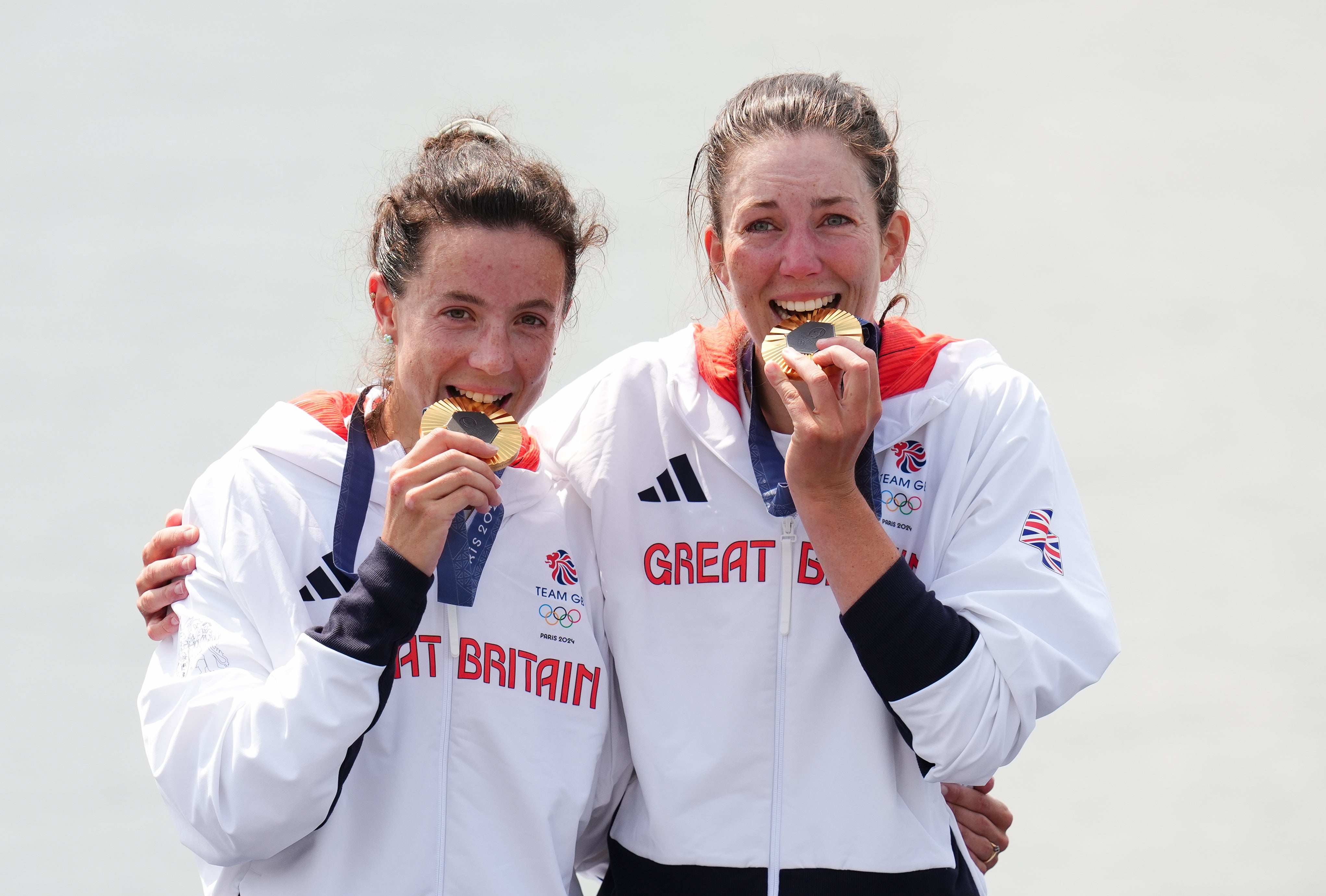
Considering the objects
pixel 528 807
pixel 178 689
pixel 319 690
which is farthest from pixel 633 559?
pixel 178 689

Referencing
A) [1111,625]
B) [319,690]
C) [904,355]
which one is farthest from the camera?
[904,355]

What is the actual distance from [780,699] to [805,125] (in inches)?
44.7

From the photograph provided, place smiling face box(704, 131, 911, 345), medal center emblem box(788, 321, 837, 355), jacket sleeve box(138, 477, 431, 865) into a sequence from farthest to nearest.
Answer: smiling face box(704, 131, 911, 345), medal center emblem box(788, 321, 837, 355), jacket sleeve box(138, 477, 431, 865)

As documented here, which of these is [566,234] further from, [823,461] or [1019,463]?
[1019,463]

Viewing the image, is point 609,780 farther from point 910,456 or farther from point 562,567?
point 910,456

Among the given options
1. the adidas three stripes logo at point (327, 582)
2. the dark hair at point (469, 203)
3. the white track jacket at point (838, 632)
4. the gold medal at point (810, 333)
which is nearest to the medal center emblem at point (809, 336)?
the gold medal at point (810, 333)

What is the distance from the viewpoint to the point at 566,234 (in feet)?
9.60

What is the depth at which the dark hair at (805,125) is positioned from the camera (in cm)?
280

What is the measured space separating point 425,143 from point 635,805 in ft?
4.82

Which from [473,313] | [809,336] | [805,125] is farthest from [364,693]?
[805,125]

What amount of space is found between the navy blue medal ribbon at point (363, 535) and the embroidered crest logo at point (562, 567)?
0.14 meters

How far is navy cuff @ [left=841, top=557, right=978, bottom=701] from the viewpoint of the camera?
96.3 inches

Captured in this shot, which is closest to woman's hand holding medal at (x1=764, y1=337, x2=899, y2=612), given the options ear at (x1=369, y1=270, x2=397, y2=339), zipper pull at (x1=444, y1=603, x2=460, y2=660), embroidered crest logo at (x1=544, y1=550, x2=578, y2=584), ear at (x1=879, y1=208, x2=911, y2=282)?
ear at (x1=879, y1=208, x2=911, y2=282)

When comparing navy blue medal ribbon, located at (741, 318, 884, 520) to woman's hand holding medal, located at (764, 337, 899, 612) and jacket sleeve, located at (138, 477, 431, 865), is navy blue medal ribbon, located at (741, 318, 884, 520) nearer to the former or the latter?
woman's hand holding medal, located at (764, 337, 899, 612)
